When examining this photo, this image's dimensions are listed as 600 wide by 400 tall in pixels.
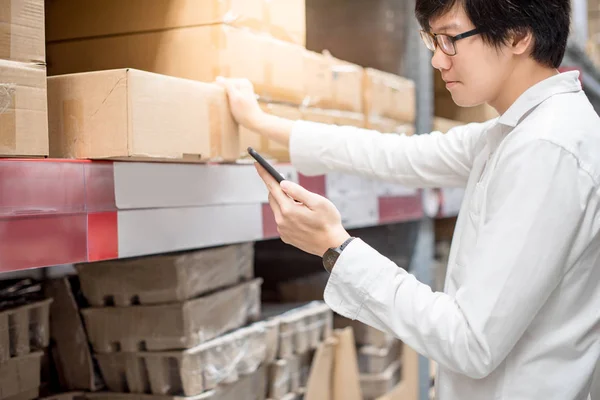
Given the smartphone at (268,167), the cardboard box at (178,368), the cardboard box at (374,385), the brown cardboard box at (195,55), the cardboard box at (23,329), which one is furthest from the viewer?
the cardboard box at (374,385)

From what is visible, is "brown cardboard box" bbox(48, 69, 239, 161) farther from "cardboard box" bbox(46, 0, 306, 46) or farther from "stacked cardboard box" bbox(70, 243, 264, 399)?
"stacked cardboard box" bbox(70, 243, 264, 399)

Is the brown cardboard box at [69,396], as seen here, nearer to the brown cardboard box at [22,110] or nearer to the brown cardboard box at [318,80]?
the brown cardboard box at [22,110]

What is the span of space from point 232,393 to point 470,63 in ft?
3.88

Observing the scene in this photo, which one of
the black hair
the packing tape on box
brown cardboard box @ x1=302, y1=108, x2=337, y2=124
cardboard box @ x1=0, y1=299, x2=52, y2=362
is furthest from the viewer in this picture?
brown cardboard box @ x1=302, y1=108, x2=337, y2=124

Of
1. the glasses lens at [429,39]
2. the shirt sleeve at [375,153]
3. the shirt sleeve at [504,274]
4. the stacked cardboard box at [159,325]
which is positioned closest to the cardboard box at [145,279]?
the stacked cardboard box at [159,325]

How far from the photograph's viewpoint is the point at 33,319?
174 cm

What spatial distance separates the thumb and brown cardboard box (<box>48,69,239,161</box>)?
0.89 feet

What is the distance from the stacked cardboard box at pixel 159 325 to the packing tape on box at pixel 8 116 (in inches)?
29.0

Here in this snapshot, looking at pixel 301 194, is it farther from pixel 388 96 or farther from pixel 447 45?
pixel 388 96

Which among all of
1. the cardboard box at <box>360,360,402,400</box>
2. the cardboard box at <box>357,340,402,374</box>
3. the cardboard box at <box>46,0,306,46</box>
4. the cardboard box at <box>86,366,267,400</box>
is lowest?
the cardboard box at <box>360,360,402,400</box>

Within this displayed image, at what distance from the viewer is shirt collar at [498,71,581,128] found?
1395mm

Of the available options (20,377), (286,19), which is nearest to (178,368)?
(20,377)

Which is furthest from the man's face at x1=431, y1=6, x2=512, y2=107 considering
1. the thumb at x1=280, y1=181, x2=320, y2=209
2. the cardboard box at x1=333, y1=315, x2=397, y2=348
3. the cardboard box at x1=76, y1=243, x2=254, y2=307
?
the cardboard box at x1=333, y1=315, x2=397, y2=348

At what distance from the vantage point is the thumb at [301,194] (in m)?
1.39
